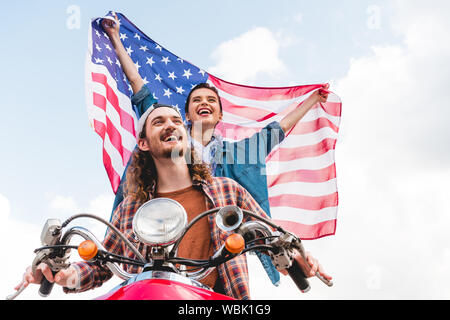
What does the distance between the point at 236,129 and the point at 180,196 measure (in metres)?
1.44

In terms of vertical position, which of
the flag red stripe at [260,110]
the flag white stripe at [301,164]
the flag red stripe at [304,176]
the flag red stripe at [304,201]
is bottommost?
the flag red stripe at [304,201]

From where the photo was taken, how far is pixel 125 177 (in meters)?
4.99

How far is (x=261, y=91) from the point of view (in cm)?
586

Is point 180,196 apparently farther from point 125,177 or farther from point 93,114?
point 93,114

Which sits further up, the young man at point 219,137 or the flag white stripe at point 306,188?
the young man at point 219,137

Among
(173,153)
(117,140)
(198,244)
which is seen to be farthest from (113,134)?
(198,244)

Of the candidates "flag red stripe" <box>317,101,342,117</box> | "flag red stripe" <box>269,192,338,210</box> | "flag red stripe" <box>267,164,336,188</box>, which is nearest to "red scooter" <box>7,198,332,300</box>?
"flag red stripe" <box>269,192,338,210</box>

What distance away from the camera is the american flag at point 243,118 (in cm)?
511

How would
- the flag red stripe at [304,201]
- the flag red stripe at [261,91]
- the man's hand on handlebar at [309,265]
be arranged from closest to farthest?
1. the man's hand on handlebar at [309,265]
2. the flag red stripe at [304,201]
3. the flag red stripe at [261,91]

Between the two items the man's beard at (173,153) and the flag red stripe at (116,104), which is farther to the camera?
the flag red stripe at (116,104)

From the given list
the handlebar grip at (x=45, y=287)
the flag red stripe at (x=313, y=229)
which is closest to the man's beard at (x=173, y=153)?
the flag red stripe at (x=313, y=229)

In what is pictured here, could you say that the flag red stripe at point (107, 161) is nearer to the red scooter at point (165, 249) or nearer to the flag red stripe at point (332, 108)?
the flag red stripe at point (332, 108)

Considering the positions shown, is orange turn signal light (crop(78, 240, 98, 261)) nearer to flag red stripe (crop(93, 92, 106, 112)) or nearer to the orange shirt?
the orange shirt
